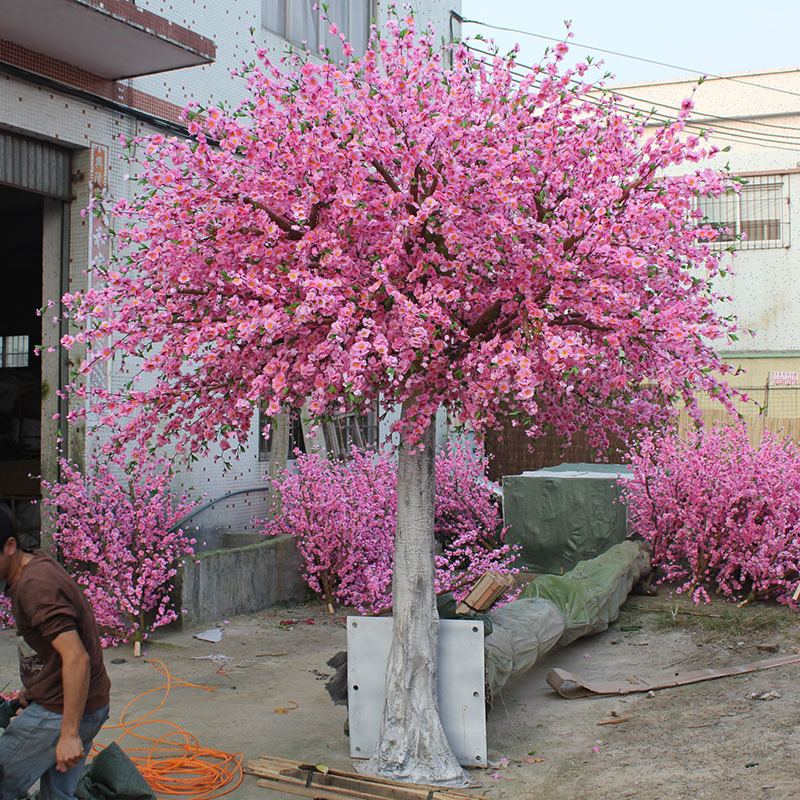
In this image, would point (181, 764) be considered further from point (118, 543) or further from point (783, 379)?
point (783, 379)

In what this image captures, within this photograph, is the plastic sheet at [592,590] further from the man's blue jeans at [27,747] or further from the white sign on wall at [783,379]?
the white sign on wall at [783,379]

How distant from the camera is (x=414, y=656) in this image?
5.39 metres

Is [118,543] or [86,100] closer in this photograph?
[118,543]

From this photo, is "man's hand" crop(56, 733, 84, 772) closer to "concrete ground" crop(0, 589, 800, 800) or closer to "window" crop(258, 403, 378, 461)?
"concrete ground" crop(0, 589, 800, 800)

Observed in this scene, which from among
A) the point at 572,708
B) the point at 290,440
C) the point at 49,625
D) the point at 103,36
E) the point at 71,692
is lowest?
the point at 572,708

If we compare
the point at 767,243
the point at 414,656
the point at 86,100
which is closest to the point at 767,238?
the point at 767,243

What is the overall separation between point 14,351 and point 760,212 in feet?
55.6

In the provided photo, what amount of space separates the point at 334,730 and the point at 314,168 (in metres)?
3.80

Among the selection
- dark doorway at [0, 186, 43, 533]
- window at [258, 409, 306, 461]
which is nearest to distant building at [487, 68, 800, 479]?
window at [258, 409, 306, 461]

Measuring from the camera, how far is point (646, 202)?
467cm

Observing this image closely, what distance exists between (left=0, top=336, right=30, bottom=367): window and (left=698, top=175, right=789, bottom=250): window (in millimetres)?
15322

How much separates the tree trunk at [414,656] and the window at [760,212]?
18.3 meters

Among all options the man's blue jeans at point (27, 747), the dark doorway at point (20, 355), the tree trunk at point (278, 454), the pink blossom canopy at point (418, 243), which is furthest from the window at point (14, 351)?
the man's blue jeans at point (27, 747)

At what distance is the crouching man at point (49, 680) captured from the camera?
3.38 metres
